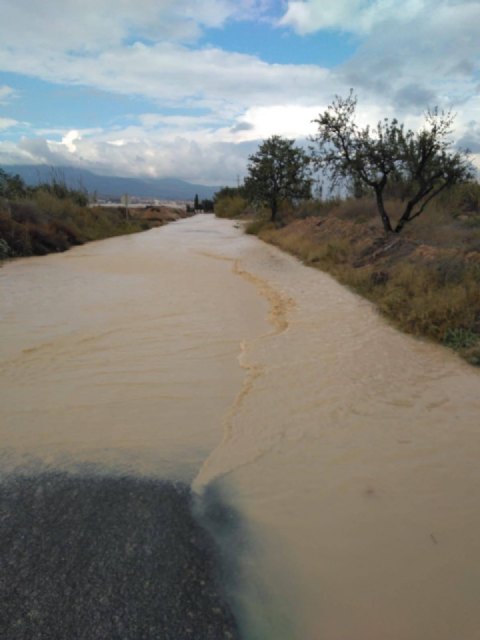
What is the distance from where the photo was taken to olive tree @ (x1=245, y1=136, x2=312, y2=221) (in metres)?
28.0

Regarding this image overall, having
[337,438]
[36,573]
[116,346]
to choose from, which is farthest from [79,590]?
[116,346]

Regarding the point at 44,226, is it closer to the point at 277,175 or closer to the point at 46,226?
the point at 46,226

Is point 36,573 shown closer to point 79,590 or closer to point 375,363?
point 79,590

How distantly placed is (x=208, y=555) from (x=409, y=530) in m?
1.26

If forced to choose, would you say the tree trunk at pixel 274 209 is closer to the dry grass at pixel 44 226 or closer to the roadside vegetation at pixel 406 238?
the roadside vegetation at pixel 406 238

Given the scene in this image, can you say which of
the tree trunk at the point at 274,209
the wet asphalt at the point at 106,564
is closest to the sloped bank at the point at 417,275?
the wet asphalt at the point at 106,564

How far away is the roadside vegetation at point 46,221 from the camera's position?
51.6ft

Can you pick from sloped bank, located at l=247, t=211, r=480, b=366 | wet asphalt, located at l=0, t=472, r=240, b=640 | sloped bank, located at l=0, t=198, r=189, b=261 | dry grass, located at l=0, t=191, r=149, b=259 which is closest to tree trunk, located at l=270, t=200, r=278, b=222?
sloped bank, located at l=0, t=198, r=189, b=261

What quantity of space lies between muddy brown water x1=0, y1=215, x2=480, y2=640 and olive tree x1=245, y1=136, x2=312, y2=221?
21.7m

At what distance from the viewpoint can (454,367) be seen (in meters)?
5.40

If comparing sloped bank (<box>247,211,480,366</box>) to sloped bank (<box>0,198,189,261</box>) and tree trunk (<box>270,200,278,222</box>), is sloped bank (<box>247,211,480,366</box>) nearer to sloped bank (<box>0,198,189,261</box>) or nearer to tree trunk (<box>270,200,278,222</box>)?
sloped bank (<box>0,198,189,261</box>)

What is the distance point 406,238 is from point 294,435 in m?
9.88

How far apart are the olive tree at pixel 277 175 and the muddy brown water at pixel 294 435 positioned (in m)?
21.7

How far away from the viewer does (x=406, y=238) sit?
39.9 ft
